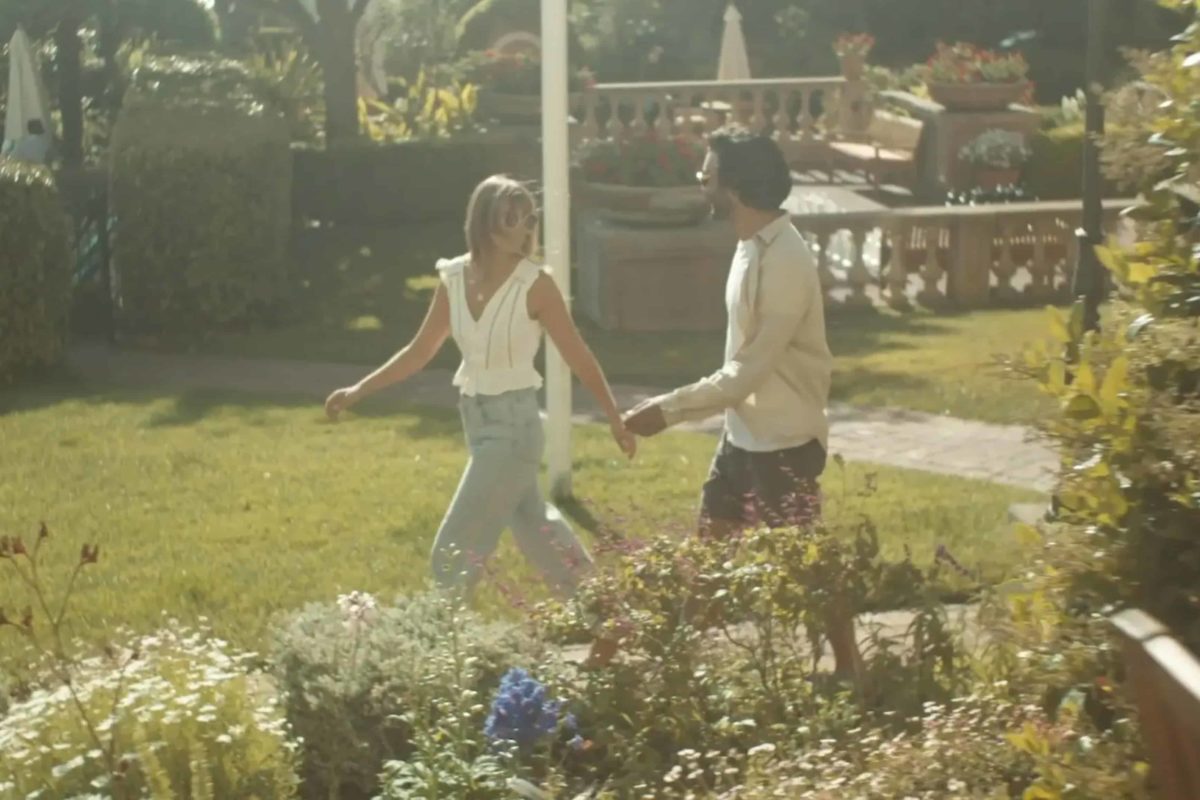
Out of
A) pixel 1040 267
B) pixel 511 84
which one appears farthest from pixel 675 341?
pixel 511 84

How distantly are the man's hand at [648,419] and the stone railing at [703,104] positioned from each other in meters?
17.5

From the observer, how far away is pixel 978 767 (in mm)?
4031

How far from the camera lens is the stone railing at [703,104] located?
23.1 m

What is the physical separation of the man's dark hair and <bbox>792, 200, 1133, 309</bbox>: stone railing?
9.25 meters

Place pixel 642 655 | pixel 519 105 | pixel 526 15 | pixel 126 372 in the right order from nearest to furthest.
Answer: pixel 642 655 → pixel 126 372 → pixel 519 105 → pixel 526 15

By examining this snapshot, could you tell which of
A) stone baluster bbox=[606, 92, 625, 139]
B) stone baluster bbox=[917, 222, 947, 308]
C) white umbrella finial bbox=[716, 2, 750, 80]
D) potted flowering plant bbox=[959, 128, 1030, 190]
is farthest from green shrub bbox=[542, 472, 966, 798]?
white umbrella finial bbox=[716, 2, 750, 80]

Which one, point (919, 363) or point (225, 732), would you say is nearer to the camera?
point (225, 732)

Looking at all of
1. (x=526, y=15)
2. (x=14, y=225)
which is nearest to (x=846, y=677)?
(x=14, y=225)

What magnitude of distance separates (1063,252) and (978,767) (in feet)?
38.5

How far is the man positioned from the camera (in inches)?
214

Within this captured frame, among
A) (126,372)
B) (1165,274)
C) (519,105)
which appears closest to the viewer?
(1165,274)

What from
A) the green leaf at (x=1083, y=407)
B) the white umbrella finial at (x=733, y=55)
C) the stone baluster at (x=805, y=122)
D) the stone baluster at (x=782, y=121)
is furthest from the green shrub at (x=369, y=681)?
the white umbrella finial at (x=733, y=55)

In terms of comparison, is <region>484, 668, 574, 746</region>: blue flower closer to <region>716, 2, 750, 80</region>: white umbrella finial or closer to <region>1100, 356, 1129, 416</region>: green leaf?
<region>1100, 356, 1129, 416</region>: green leaf

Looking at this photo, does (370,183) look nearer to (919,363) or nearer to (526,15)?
(919,363)
